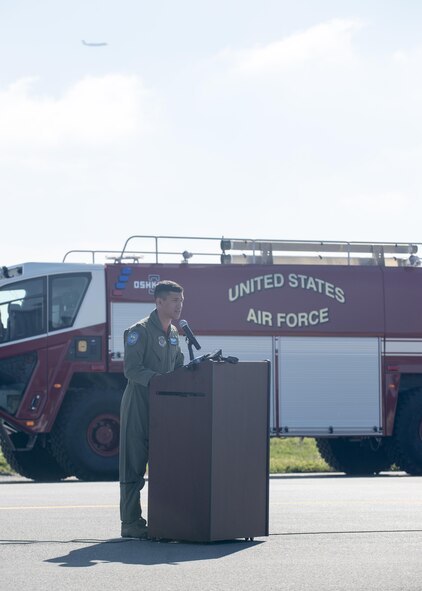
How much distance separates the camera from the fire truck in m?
18.3

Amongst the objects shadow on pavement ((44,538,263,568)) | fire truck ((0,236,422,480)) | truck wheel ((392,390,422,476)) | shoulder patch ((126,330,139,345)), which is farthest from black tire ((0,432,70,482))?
shadow on pavement ((44,538,263,568))

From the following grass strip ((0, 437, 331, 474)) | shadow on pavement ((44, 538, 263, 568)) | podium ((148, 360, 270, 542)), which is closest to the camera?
shadow on pavement ((44, 538, 263, 568))

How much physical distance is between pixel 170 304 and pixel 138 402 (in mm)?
691

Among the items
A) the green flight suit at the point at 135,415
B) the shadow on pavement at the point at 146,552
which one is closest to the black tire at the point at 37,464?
the green flight suit at the point at 135,415

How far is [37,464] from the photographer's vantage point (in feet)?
64.0

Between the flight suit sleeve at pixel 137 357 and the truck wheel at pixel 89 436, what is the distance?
29.7 ft

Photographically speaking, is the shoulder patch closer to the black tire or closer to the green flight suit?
the green flight suit

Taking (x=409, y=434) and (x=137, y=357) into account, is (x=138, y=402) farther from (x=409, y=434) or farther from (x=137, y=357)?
(x=409, y=434)

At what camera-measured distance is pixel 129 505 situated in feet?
29.9

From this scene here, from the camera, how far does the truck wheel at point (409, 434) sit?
19734 millimetres

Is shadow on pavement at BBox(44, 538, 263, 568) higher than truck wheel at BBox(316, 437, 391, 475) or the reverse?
the reverse

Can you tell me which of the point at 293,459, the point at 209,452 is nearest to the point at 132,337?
the point at 209,452

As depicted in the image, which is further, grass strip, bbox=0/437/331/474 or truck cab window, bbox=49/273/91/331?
grass strip, bbox=0/437/331/474

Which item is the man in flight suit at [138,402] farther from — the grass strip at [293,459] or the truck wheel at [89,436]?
the grass strip at [293,459]
